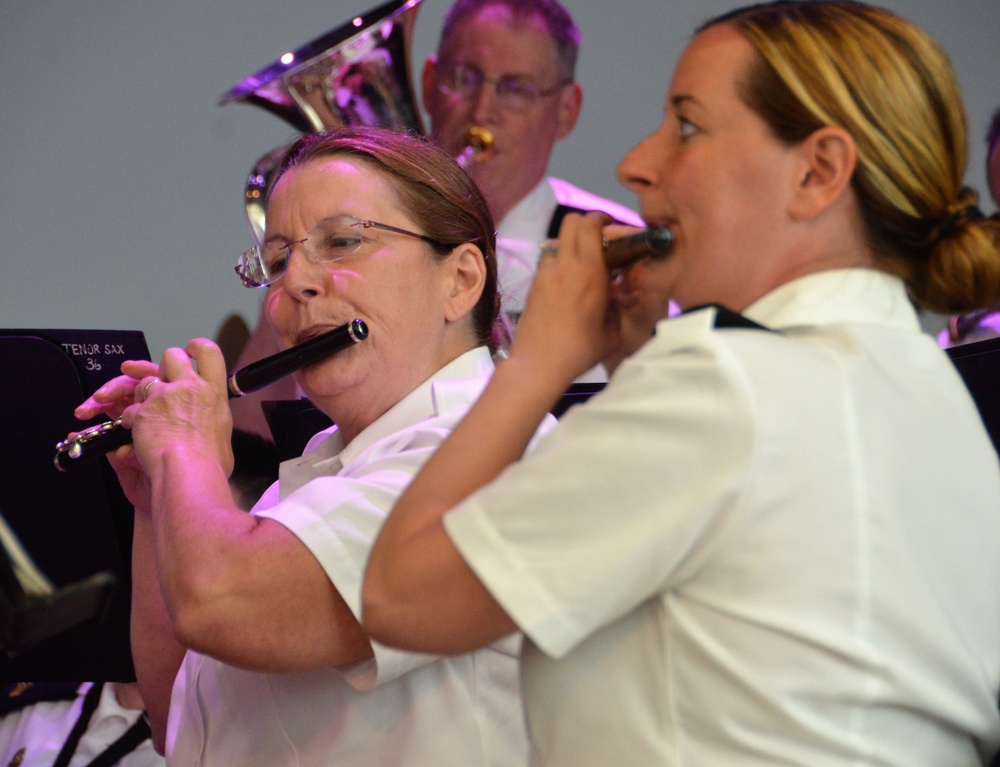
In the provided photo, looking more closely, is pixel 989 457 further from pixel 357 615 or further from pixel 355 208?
pixel 355 208

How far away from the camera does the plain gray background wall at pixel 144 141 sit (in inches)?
115

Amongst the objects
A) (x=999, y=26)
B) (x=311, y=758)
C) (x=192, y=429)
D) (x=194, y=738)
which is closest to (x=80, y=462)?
(x=192, y=429)

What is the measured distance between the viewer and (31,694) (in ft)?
6.34

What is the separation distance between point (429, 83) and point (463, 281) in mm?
1586

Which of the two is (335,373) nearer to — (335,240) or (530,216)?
(335,240)

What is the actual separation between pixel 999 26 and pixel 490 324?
204 cm

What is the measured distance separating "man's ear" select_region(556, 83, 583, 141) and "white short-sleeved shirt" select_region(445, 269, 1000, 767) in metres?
2.12

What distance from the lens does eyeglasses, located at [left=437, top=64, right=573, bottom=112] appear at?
111 inches

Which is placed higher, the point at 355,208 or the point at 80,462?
the point at 355,208

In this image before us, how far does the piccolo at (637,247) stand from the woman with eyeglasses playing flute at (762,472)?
0.03 feet

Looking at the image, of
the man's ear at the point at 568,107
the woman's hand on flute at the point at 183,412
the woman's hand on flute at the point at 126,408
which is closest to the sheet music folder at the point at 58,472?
the woman's hand on flute at the point at 126,408

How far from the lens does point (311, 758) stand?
1.20 metres

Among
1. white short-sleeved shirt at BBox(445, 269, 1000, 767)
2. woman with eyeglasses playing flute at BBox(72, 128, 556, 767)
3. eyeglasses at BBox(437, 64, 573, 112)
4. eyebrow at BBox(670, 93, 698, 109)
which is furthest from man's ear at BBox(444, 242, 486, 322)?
eyeglasses at BBox(437, 64, 573, 112)

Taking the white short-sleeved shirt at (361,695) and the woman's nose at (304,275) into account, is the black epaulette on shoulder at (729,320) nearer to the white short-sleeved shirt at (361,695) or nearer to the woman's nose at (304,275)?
the white short-sleeved shirt at (361,695)
